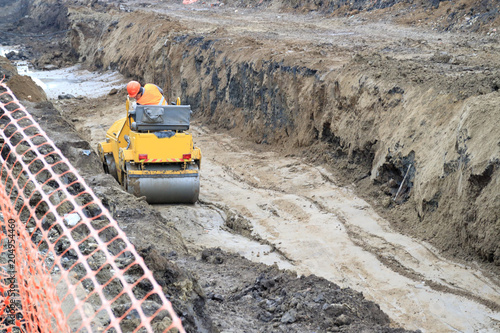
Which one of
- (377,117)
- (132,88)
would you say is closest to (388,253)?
(377,117)

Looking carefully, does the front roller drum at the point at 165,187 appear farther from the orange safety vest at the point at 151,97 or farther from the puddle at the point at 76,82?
the puddle at the point at 76,82

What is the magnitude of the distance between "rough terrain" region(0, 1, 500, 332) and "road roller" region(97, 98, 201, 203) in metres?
0.49

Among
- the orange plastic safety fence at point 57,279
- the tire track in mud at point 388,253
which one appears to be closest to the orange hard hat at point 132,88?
the tire track in mud at point 388,253

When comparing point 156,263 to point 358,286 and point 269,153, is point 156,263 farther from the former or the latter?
point 269,153

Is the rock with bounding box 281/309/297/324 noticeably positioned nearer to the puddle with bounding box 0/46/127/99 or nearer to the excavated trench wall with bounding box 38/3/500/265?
Result: the excavated trench wall with bounding box 38/3/500/265

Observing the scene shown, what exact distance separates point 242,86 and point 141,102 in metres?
6.86

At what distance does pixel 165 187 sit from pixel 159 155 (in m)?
0.64

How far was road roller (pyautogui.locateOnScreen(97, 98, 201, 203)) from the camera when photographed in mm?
10789

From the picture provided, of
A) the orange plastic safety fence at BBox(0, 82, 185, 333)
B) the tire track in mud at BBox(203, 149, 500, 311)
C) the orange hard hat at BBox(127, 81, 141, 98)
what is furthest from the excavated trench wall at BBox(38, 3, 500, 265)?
the orange plastic safety fence at BBox(0, 82, 185, 333)

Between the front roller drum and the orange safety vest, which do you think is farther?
the orange safety vest

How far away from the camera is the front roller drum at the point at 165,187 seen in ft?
35.5

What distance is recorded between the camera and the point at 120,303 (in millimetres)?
4996

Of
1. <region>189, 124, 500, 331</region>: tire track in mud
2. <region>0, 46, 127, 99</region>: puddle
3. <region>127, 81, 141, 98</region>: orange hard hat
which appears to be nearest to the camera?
<region>189, 124, 500, 331</region>: tire track in mud

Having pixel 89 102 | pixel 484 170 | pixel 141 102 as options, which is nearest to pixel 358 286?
pixel 484 170
